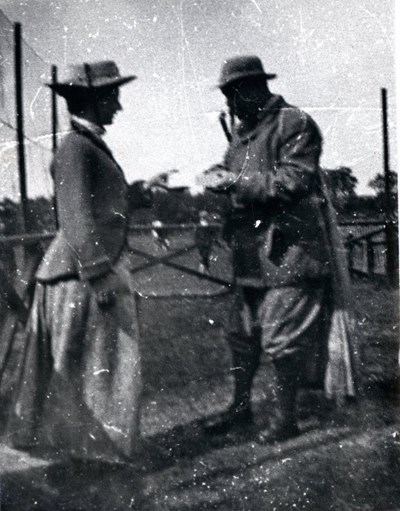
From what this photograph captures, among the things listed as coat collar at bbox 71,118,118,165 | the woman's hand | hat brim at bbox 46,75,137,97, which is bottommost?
the woman's hand

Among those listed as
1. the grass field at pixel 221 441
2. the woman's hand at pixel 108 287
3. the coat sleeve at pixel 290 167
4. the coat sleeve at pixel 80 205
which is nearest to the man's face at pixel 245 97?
the coat sleeve at pixel 290 167

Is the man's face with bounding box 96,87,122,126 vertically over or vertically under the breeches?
over

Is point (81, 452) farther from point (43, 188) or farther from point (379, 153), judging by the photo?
point (379, 153)

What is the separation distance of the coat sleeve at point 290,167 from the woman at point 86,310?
1.64 ft

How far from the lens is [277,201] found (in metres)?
2.64

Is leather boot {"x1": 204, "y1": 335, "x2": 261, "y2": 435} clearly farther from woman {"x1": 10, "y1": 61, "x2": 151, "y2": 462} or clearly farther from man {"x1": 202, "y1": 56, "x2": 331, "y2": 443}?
woman {"x1": 10, "y1": 61, "x2": 151, "y2": 462}

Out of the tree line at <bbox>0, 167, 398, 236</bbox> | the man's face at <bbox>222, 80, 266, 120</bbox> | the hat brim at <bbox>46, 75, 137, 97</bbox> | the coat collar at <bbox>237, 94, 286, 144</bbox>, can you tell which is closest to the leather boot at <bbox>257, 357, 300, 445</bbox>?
the tree line at <bbox>0, 167, 398, 236</bbox>

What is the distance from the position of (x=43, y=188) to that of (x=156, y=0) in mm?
981

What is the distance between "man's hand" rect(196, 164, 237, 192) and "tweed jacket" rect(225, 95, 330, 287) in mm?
24

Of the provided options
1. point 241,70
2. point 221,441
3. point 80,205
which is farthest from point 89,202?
point 221,441

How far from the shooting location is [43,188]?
271cm

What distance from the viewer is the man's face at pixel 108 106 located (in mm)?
2658

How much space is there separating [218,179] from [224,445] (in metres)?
1.18

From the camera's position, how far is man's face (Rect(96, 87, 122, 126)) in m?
2.66
